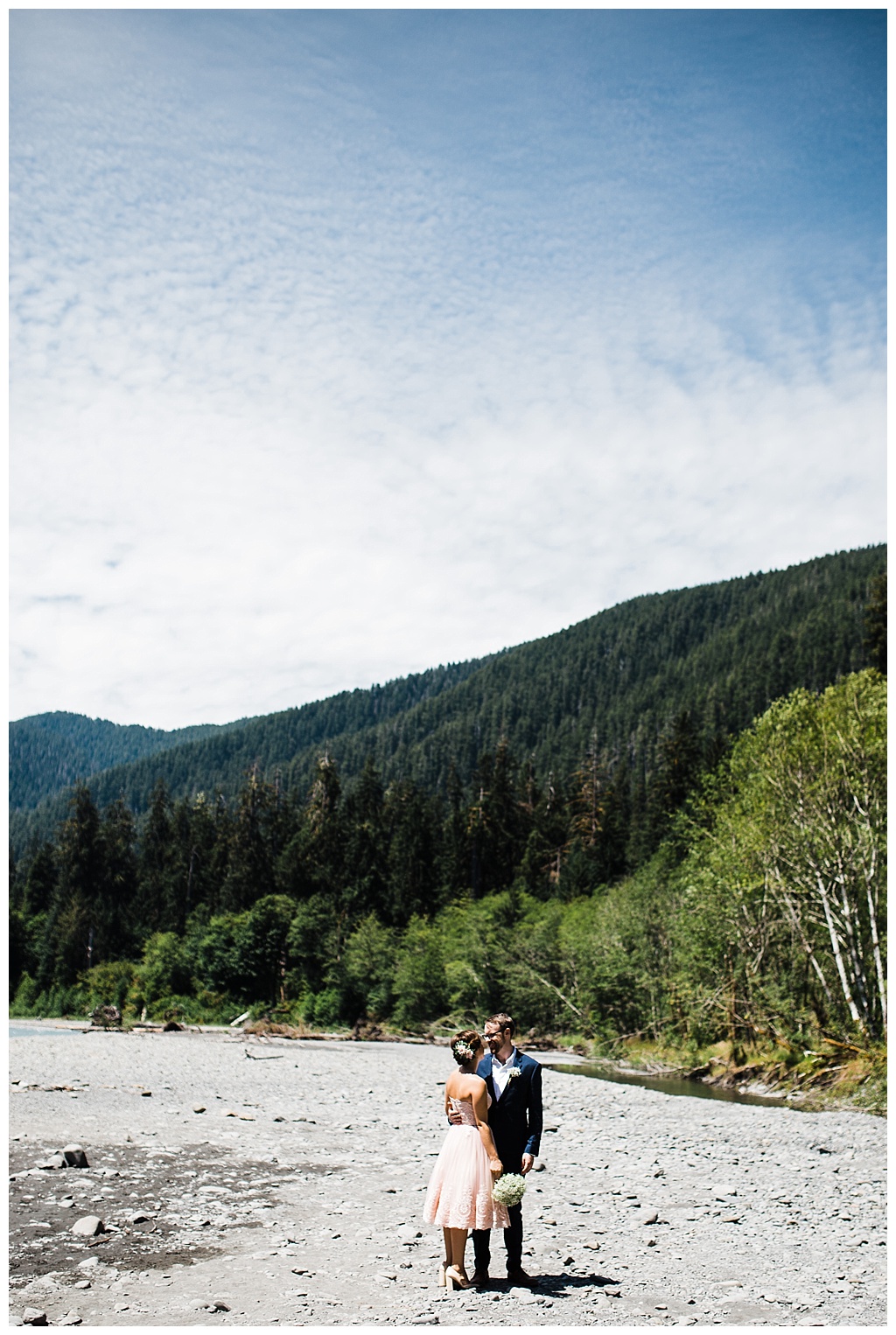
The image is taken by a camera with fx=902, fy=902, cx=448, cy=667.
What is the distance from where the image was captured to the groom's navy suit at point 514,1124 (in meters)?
7.60

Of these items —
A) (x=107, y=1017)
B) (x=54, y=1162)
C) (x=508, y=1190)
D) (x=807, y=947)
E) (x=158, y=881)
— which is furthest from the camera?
(x=158, y=881)

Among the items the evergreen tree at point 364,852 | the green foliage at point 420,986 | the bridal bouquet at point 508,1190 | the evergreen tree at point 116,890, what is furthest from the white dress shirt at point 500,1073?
the evergreen tree at point 116,890

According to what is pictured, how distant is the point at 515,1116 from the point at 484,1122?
407 mm

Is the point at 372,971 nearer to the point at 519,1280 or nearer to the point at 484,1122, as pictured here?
the point at 519,1280

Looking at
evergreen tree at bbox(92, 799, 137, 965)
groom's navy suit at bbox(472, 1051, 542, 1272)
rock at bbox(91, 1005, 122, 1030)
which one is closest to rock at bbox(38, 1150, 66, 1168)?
groom's navy suit at bbox(472, 1051, 542, 1272)

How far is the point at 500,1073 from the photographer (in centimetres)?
775

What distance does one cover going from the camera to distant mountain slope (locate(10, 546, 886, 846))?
120375 millimetres

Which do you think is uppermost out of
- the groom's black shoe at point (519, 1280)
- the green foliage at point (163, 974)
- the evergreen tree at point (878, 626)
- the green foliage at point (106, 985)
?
the evergreen tree at point (878, 626)

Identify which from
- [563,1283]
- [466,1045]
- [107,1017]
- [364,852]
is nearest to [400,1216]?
[563,1283]

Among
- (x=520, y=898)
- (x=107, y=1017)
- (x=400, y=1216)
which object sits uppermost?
(x=400, y=1216)

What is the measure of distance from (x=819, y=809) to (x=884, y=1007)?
18.9ft

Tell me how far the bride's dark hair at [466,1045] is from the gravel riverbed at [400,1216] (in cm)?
179

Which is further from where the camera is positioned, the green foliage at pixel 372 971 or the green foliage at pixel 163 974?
the green foliage at pixel 163 974

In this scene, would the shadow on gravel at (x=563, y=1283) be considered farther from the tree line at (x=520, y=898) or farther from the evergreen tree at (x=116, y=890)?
the evergreen tree at (x=116, y=890)
